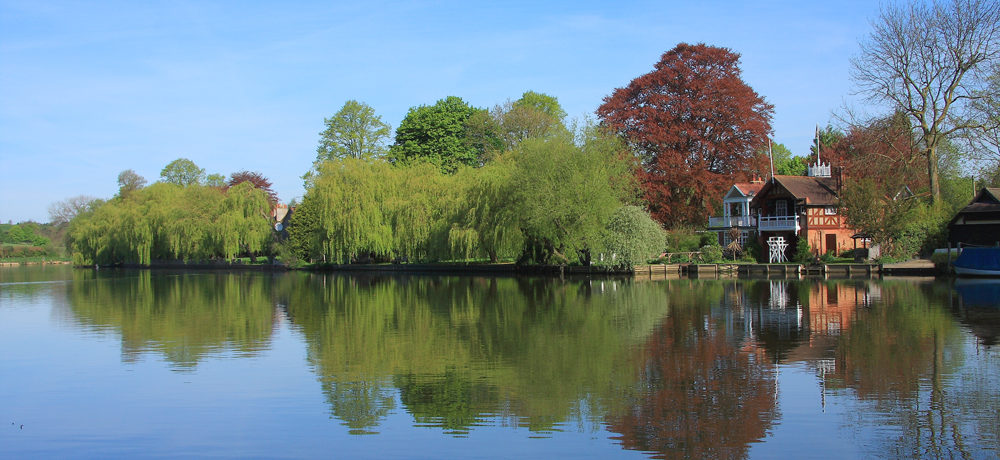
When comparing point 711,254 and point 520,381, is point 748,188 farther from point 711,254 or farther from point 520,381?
point 520,381

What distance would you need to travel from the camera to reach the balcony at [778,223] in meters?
43.1

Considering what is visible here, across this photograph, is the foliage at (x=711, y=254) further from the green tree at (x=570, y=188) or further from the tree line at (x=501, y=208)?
the green tree at (x=570, y=188)

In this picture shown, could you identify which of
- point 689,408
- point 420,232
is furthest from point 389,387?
point 420,232

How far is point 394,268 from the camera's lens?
53875mm

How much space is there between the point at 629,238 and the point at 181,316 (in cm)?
2271

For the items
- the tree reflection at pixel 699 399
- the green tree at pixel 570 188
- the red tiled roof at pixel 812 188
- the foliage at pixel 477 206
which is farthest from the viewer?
the red tiled roof at pixel 812 188

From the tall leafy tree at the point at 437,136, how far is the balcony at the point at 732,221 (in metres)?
24.5

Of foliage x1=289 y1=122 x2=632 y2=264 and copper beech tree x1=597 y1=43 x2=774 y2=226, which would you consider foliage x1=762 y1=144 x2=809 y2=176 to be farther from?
foliage x1=289 y1=122 x2=632 y2=264

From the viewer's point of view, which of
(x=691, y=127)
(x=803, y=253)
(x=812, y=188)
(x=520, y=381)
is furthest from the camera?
(x=691, y=127)

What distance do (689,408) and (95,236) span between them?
2993 inches

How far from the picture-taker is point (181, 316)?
25.2 metres

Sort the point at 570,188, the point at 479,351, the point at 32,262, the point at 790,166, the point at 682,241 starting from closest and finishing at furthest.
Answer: the point at 479,351 → the point at 570,188 → the point at 682,241 → the point at 790,166 → the point at 32,262

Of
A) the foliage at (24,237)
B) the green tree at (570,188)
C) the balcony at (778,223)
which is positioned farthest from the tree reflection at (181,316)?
the foliage at (24,237)

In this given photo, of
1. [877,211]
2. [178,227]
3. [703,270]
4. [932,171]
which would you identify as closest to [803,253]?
[877,211]
